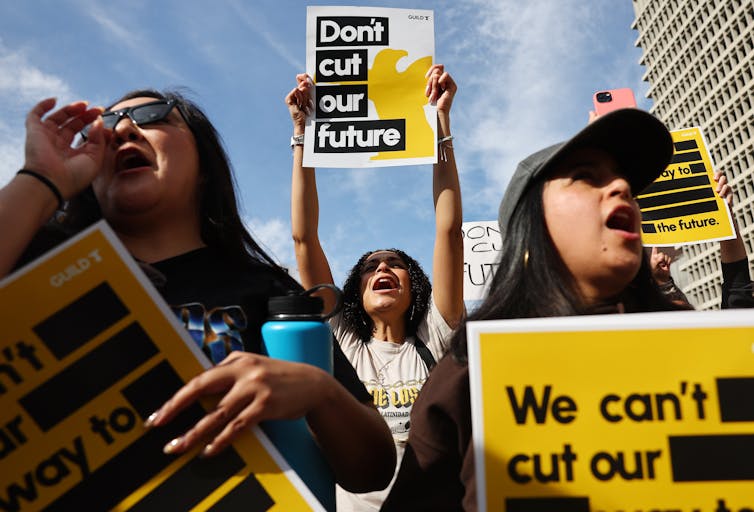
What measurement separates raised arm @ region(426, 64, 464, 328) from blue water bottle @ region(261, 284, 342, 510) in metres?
1.54

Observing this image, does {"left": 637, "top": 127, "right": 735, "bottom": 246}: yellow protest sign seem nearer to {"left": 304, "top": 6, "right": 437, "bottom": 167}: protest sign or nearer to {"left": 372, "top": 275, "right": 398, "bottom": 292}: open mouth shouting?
{"left": 372, "top": 275, "right": 398, "bottom": 292}: open mouth shouting

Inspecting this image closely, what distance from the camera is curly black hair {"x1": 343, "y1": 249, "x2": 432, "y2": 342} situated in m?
3.45

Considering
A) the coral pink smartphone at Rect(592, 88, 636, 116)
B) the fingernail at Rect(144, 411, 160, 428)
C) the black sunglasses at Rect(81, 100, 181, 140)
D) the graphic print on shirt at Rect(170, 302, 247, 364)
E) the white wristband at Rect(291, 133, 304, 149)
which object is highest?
the coral pink smartphone at Rect(592, 88, 636, 116)

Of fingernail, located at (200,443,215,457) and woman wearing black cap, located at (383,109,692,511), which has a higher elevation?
woman wearing black cap, located at (383,109,692,511)

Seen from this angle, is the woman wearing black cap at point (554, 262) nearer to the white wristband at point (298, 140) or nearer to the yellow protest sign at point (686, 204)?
the white wristband at point (298, 140)

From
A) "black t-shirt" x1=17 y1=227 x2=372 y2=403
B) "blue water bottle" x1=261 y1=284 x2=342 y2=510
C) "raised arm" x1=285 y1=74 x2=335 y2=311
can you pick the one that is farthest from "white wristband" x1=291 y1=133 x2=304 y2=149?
"blue water bottle" x1=261 y1=284 x2=342 y2=510

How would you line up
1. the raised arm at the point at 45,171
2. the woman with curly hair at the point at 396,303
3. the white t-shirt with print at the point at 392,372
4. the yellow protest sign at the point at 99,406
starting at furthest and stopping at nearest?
the woman with curly hair at the point at 396,303, the white t-shirt with print at the point at 392,372, the raised arm at the point at 45,171, the yellow protest sign at the point at 99,406

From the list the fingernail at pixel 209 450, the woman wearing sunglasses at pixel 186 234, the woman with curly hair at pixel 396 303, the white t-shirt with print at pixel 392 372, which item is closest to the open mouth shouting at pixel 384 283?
the woman with curly hair at pixel 396 303

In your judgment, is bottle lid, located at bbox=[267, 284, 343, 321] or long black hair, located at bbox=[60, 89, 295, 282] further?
long black hair, located at bbox=[60, 89, 295, 282]

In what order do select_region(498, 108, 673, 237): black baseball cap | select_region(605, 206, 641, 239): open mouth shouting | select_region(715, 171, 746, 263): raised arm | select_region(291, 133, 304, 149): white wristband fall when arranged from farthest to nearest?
select_region(715, 171, 746, 263): raised arm, select_region(291, 133, 304, 149): white wristband, select_region(498, 108, 673, 237): black baseball cap, select_region(605, 206, 641, 239): open mouth shouting

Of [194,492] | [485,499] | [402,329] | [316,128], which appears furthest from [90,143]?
[402,329]

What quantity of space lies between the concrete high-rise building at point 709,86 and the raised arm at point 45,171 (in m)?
60.3

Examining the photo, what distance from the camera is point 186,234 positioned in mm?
1659

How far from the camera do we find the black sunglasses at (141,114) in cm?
162
